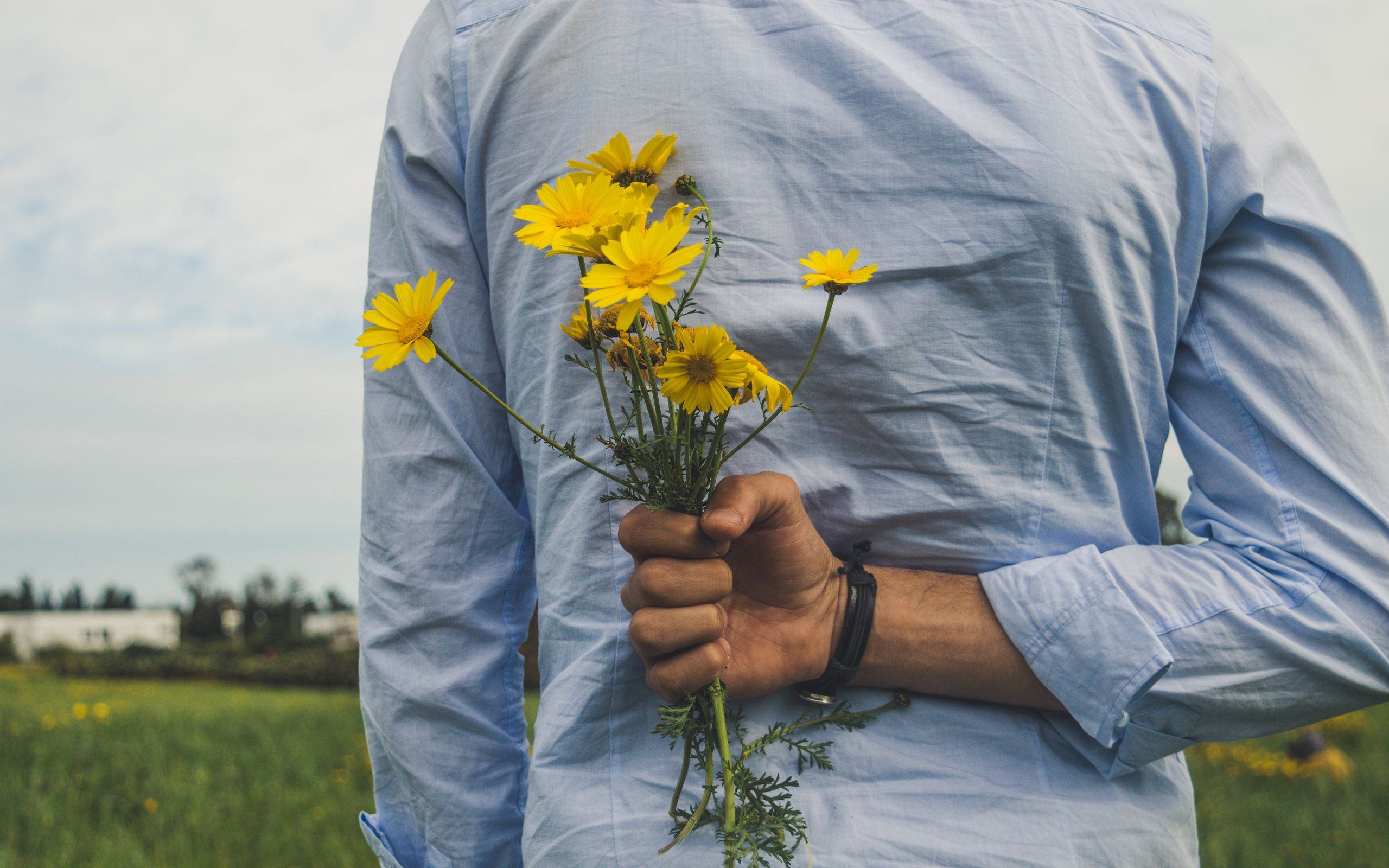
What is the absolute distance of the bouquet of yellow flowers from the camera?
836 millimetres

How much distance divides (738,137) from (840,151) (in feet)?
0.41

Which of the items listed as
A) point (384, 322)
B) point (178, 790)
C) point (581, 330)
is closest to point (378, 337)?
point (384, 322)

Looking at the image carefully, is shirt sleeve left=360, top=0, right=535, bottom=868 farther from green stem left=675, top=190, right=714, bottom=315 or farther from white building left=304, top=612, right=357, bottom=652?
white building left=304, top=612, right=357, bottom=652

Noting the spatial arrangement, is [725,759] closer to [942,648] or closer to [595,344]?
[942,648]

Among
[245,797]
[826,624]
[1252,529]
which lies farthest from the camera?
[245,797]

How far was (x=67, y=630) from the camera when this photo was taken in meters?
27.2

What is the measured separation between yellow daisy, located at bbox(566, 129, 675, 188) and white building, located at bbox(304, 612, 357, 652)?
18.0m

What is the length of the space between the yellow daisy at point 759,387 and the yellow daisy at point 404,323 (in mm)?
316

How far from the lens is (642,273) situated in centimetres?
83

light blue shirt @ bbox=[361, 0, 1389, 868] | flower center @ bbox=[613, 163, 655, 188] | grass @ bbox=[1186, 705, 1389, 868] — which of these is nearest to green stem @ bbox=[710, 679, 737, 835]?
light blue shirt @ bbox=[361, 0, 1389, 868]

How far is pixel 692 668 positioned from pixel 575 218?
472 mm

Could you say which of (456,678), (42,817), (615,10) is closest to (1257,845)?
(456,678)

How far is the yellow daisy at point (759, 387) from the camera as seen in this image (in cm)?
85

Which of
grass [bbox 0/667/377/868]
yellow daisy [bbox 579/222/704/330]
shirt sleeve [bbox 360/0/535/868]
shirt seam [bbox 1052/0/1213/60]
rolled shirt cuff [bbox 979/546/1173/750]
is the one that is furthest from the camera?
grass [bbox 0/667/377/868]
